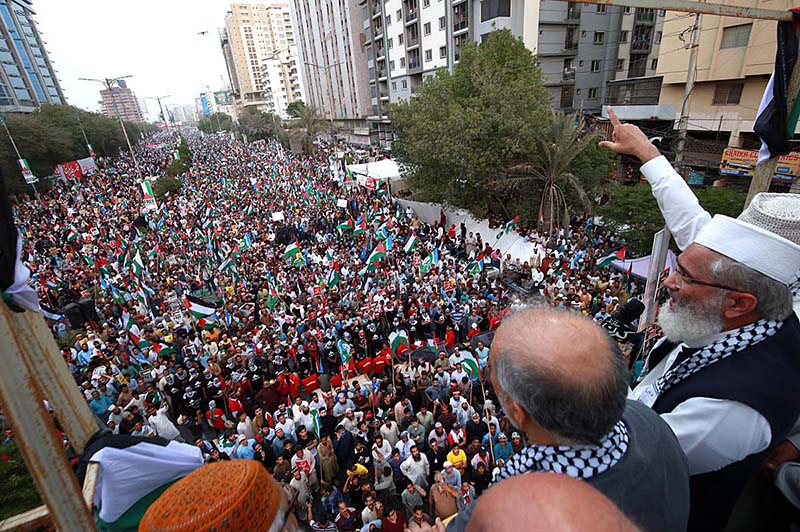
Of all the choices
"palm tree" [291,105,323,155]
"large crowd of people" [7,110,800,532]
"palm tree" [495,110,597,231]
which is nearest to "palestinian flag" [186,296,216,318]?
"large crowd of people" [7,110,800,532]

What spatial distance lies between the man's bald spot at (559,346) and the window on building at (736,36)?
2137 cm

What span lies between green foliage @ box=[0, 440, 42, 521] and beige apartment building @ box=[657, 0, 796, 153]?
22.3 meters

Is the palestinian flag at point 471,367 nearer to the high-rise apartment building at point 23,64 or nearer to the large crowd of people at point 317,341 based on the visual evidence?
the large crowd of people at point 317,341

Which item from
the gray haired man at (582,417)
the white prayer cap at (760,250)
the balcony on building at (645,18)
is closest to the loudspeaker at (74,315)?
the gray haired man at (582,417)

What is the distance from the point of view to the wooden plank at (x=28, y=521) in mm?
1324

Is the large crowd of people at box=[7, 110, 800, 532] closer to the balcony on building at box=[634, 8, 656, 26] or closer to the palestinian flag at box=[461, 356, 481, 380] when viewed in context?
the palestinian flag at box=[461, 356, 481, 380]

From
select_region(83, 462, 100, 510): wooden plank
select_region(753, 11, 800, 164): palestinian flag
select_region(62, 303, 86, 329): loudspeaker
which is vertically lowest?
select_region(62, 303, 86, 329): loudspeaker

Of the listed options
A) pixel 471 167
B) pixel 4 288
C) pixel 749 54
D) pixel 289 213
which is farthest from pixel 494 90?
pixel 4 288

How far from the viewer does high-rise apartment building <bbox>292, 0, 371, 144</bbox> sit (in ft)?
167

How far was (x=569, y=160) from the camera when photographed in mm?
14977

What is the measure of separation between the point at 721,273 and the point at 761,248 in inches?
6.7

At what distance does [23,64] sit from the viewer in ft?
222

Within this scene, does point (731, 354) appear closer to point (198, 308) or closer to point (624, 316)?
point (624, 316)

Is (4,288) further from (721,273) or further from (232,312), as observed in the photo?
(232,312)
